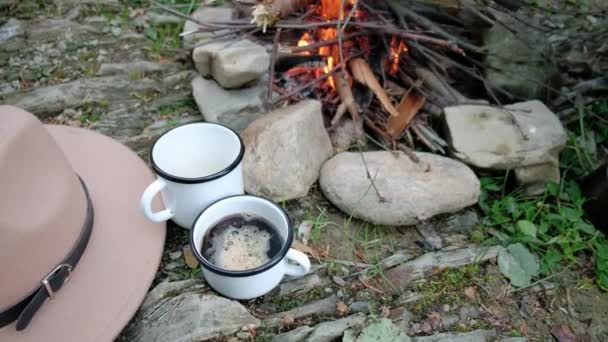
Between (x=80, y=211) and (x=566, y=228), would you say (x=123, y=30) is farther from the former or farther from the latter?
(x=566, y=228)

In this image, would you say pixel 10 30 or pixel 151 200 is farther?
pixel 10 30

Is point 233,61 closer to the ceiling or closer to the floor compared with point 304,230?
closer to the ceiling

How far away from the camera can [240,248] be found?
5.30ft

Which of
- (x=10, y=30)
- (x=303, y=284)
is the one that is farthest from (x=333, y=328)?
(x=10, y=30)

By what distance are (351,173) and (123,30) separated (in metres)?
1.57

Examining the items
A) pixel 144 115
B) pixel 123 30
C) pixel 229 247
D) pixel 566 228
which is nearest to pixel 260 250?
pixel 229 247

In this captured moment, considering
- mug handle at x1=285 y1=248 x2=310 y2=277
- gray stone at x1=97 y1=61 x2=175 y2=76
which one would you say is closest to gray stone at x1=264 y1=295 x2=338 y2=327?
mug handle at x1=285 y1=248 x2=310 y2=277

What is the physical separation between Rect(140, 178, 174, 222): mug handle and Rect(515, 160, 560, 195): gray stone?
4.71 ft

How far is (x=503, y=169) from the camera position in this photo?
2115 mm

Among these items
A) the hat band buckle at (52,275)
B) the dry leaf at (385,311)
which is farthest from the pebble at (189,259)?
the dry leaf at (385,311)

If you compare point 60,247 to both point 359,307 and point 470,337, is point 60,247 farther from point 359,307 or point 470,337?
point 470,337

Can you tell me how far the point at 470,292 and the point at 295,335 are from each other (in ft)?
2.16

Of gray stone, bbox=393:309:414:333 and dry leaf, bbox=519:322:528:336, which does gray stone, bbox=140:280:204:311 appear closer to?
gray stone, bbox=393:309:414:333

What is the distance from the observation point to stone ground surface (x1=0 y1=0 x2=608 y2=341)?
1.61 m
